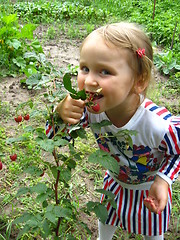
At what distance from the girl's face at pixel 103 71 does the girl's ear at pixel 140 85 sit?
118 mm

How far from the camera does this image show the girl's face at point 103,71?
135 cm

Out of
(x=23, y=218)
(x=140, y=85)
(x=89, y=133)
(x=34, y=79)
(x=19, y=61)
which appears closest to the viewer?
(x=34, y=79)

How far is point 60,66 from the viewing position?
156 inches

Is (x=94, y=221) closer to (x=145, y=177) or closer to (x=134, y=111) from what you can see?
(x=145, y=177)

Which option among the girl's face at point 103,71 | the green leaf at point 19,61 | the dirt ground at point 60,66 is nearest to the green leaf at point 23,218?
the girl's face at point 103,71

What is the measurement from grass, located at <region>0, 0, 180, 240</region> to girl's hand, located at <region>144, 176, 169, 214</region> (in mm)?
453

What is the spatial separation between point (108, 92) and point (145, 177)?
539mm

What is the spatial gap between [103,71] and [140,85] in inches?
9.3

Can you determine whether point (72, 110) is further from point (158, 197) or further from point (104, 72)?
point (158, 197)

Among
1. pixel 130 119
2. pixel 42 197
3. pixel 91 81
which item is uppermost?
pixel 91 81

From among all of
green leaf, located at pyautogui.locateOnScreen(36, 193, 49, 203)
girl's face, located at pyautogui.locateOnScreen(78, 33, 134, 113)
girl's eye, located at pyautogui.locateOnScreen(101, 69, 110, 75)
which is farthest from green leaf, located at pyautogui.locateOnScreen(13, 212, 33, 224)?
girl's eye, located at pyautogui.locateOnScreen(101, 69, 110, 75)

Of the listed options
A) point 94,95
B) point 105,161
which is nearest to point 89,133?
point 94,95

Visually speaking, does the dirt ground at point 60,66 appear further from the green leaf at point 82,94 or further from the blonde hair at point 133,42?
the green leaf at point 82,94

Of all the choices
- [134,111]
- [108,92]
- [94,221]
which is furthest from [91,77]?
[94,221]
